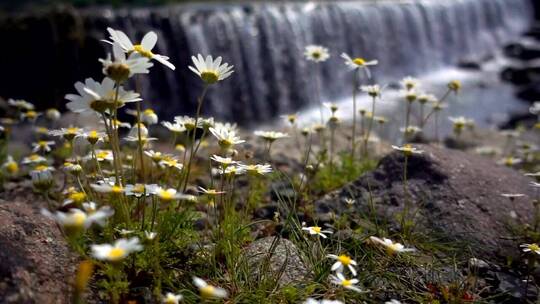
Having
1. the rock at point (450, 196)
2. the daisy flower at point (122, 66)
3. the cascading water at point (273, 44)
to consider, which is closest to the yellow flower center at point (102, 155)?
the daisy flower at point (122, 66)

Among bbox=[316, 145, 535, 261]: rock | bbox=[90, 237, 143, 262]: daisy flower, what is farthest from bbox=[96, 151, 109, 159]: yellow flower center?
bbox=[316, 145, 535, 261]: rock

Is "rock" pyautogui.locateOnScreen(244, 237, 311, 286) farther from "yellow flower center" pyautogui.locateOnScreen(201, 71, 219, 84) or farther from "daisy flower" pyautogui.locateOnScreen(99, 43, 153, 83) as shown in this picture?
"daisy flower" pyautogui.locateOnScreen(99, 43, 153, 83)

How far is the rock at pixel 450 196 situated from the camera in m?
2.43

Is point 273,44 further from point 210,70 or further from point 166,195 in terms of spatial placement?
point 166,195

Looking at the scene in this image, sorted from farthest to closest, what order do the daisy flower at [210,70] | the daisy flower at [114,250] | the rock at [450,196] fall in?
1. the rock at [450,196]
2. the daisy flower at [210,70]
3. the daisy flower at [114,250]

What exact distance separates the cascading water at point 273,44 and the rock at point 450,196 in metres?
5.60

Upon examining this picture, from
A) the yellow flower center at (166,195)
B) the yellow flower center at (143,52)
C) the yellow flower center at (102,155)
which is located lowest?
the yellow flower center at (102,155)

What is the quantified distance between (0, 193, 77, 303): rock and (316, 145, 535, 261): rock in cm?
137

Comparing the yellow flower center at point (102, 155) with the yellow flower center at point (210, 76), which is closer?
the yellow flower center at point (210, 76)

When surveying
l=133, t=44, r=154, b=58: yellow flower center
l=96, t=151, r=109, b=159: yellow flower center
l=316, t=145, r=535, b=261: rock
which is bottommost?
l=316, t=145, r=535, b=261: rock

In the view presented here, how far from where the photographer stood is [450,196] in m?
2.65

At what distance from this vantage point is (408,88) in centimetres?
316

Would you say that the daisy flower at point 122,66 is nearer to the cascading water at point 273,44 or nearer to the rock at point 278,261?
the rock at point 278,261

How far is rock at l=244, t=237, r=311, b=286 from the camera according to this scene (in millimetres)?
1895
